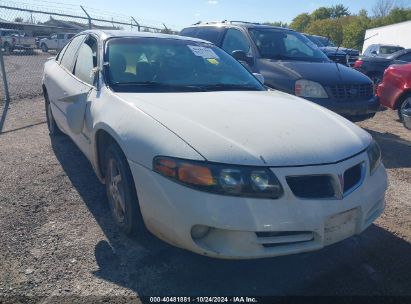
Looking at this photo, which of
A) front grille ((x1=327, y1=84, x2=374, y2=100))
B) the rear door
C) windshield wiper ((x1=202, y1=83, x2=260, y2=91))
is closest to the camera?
windshield wiper ((x1=202, y1=83, x2=260, y2=91))

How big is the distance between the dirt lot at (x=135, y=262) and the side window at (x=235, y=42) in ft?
12.6

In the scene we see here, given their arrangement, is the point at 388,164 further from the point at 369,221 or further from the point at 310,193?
the point at 310,193

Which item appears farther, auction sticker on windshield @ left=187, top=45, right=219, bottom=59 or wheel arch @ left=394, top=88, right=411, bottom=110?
wheel arch @ left=394, top=88, right=411, bottom=110

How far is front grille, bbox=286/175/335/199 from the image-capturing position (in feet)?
7.23

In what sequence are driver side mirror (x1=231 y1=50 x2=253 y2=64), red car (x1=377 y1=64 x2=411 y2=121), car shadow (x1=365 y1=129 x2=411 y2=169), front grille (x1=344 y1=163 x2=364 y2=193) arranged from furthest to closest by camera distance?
red car (x1=377 y1=64 x2=411 y2=121)
driver side mirror (x1=231 y1=50 x2=253 y2=64)
car shadow (x1=365 y1=129 x2=411 y2=169)
front grille (x1=344 y1=163 x2=364 y2=193)

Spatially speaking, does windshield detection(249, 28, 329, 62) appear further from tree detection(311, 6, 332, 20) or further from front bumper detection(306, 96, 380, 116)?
tree detection(311, 6, 332, 20)

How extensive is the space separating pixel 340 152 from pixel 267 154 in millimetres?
523

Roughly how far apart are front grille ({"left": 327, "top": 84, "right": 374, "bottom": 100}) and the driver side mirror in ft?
4.50

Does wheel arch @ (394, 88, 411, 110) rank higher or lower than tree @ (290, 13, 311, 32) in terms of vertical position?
lower

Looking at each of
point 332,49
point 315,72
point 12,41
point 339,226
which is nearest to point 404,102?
point 315,72

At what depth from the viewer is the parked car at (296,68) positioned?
562cm

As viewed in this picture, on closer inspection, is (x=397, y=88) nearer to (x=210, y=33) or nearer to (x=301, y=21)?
(x=210, y=33)

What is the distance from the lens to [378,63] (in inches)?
424

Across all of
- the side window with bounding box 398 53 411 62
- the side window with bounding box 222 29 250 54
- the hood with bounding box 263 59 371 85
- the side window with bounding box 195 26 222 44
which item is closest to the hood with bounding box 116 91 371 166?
the hood with bounding box 263 59 371 85
